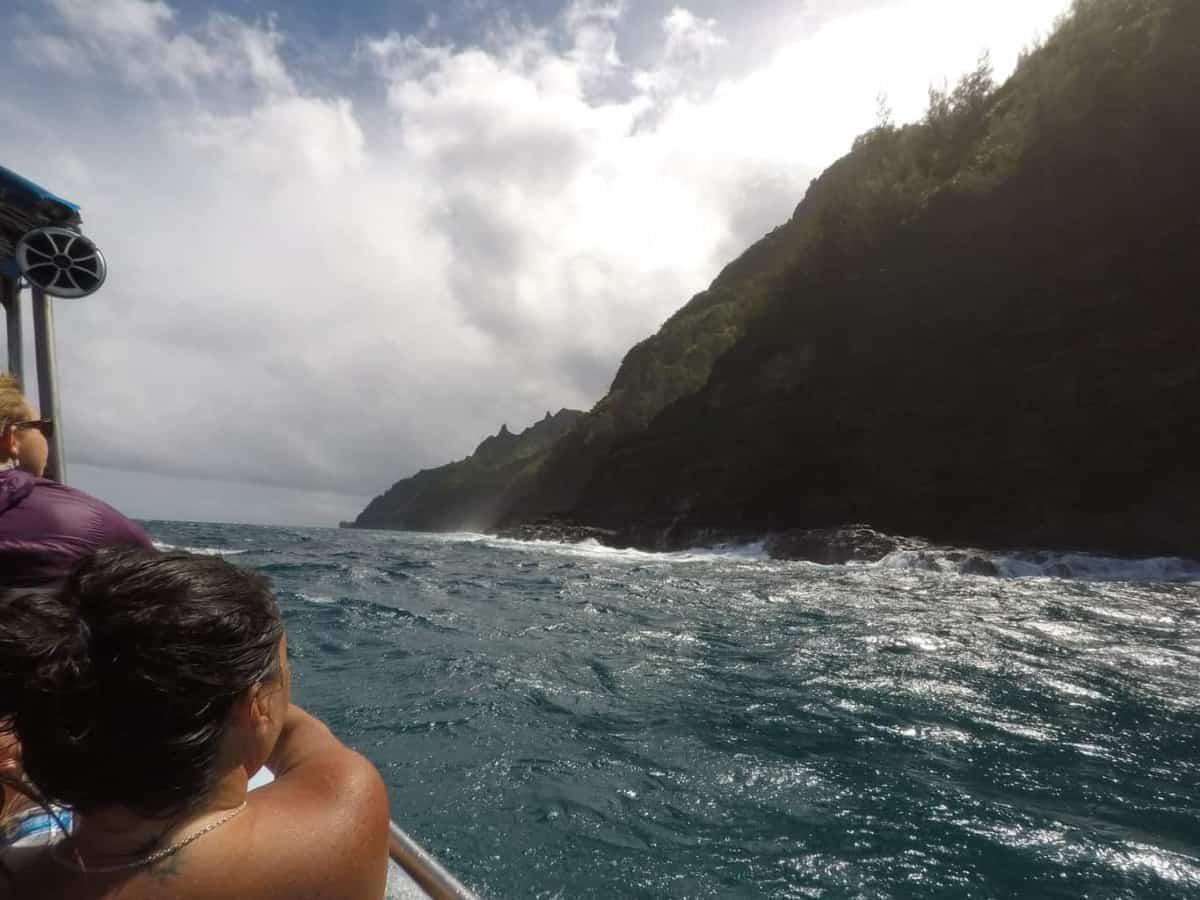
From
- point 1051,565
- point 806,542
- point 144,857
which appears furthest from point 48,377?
point 806,542

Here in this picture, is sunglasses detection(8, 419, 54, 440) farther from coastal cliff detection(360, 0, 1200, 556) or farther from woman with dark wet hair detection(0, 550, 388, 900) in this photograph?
coastal cliff detection(360, 0, 1200, 556)

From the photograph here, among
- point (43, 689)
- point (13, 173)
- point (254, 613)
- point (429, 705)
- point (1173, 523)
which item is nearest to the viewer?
point (43, 689)

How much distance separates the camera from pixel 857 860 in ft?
11.1

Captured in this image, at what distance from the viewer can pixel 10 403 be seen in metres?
2.31

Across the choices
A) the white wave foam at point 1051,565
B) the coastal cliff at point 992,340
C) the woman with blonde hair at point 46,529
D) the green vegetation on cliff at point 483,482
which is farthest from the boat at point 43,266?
the green vegetation on cliff at point 483,482

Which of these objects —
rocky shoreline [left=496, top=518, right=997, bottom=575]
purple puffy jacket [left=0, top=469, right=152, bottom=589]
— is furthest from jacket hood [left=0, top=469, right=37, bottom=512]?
rocky shoreline [left=496, top=518, right=997, bottom=575]

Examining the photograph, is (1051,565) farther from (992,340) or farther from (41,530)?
(41,530)

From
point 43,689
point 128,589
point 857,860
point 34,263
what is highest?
point 34,263

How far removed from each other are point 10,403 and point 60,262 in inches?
83.1

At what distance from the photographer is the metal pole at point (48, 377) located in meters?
4.02

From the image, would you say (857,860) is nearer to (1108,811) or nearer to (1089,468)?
(1108,811)

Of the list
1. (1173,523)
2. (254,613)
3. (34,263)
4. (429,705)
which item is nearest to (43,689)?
(254,613)

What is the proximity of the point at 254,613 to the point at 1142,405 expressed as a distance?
28348 mm

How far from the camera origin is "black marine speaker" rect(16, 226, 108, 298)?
3742 millimetres
